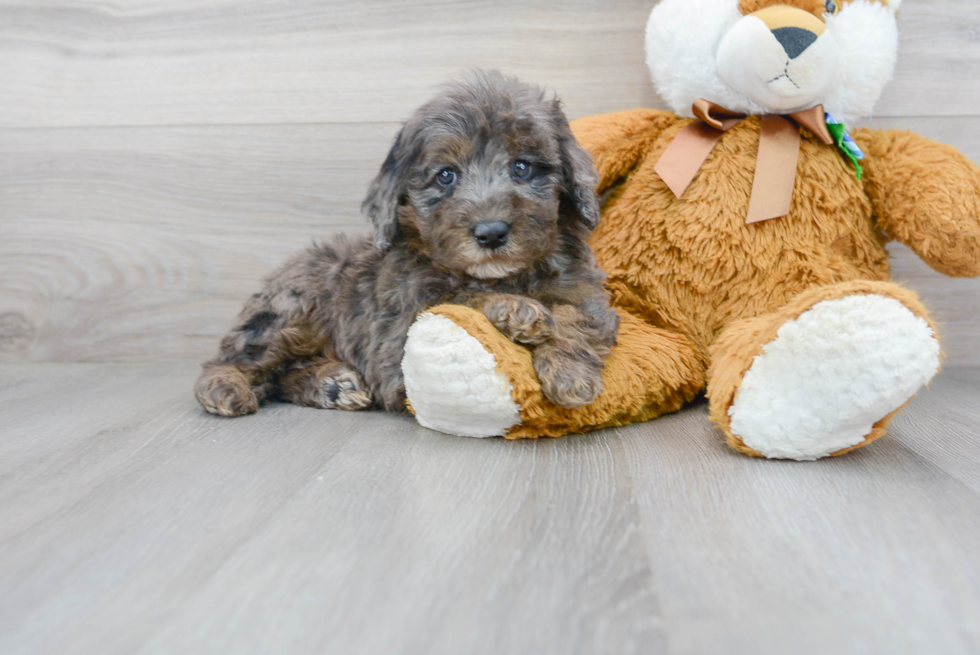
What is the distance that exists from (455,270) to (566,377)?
14.8 inches

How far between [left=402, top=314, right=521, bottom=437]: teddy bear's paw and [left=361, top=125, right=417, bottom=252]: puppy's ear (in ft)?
0.89

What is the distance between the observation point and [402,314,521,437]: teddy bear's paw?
156cm

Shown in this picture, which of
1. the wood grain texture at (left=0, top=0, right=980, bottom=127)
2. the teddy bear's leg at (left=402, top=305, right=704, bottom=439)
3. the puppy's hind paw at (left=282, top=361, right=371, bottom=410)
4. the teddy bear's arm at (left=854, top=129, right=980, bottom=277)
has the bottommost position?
the puppy's hind paw at (left=282, top=361, right=371, bottom=410)

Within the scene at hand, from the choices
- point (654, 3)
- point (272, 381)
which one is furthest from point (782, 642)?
point (654, 3)

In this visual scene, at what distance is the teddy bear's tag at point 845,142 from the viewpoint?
6.12 feet

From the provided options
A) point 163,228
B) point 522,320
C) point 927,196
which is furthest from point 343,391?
point 927,196

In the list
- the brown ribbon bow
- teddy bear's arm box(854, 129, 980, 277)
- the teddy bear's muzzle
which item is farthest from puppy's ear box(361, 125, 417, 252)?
teddy bear's arm box(854, 129, 980, 277)

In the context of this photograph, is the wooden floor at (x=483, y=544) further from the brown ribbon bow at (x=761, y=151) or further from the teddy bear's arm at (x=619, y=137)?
the teddy bear's arm at (x=619, y=137)

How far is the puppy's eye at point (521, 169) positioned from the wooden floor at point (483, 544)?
0.62m

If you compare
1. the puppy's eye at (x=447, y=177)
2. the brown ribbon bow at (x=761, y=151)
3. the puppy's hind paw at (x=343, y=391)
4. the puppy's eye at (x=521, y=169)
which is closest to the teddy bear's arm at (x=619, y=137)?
the brown ribbon bow at (x=761, y=151)

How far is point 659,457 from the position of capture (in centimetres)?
A: 155

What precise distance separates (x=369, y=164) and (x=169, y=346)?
1.02m

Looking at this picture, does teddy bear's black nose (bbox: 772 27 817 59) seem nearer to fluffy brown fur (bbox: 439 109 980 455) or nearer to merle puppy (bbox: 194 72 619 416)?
fluffy brown fur (bbox: 439 109 980 455)

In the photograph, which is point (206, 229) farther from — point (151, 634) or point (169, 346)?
point (151, 634)
